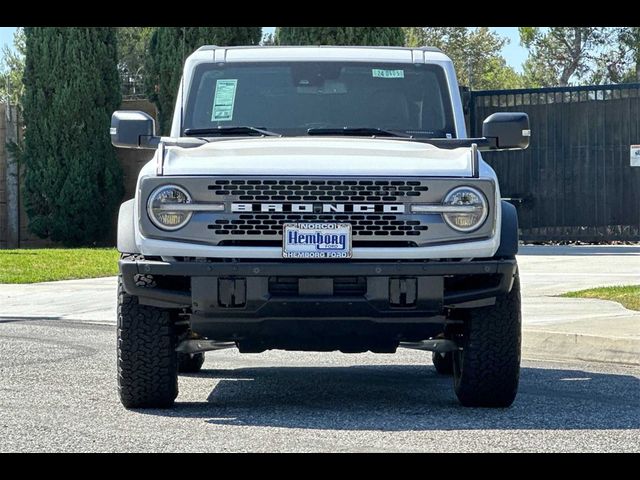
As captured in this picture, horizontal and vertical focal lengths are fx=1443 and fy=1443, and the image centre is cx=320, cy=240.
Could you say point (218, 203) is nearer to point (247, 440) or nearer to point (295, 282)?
point (295, 282)

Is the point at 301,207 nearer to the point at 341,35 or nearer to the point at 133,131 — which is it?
the point at 133,131

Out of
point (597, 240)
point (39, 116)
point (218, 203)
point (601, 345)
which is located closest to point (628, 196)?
point (597, 240)

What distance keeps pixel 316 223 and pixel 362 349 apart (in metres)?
0.84

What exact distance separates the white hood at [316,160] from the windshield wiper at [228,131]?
0.60m

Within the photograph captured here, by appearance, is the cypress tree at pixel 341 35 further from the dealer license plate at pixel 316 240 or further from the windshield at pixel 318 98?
the dealer license plate at pixel 316 240

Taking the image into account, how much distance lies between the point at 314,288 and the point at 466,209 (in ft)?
3.18

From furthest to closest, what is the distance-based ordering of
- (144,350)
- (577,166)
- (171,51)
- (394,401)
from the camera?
1. (171,51)
2. (577,166)
3. (394,401)
4. (144,350)

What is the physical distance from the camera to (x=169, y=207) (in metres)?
8.03

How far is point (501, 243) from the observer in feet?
27.0

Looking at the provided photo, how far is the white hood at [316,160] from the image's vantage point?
8055 millimetres

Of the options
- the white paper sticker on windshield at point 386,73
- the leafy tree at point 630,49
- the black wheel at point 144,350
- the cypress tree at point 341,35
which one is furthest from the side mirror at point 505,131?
the leafy tree at point 630,49

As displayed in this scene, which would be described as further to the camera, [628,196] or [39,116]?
[39,116]

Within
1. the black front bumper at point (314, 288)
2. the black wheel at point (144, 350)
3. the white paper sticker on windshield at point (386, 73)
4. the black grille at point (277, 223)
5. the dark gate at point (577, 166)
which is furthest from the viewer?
the dark gate at point (577, 166)

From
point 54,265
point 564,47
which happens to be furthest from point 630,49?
point 54,265
